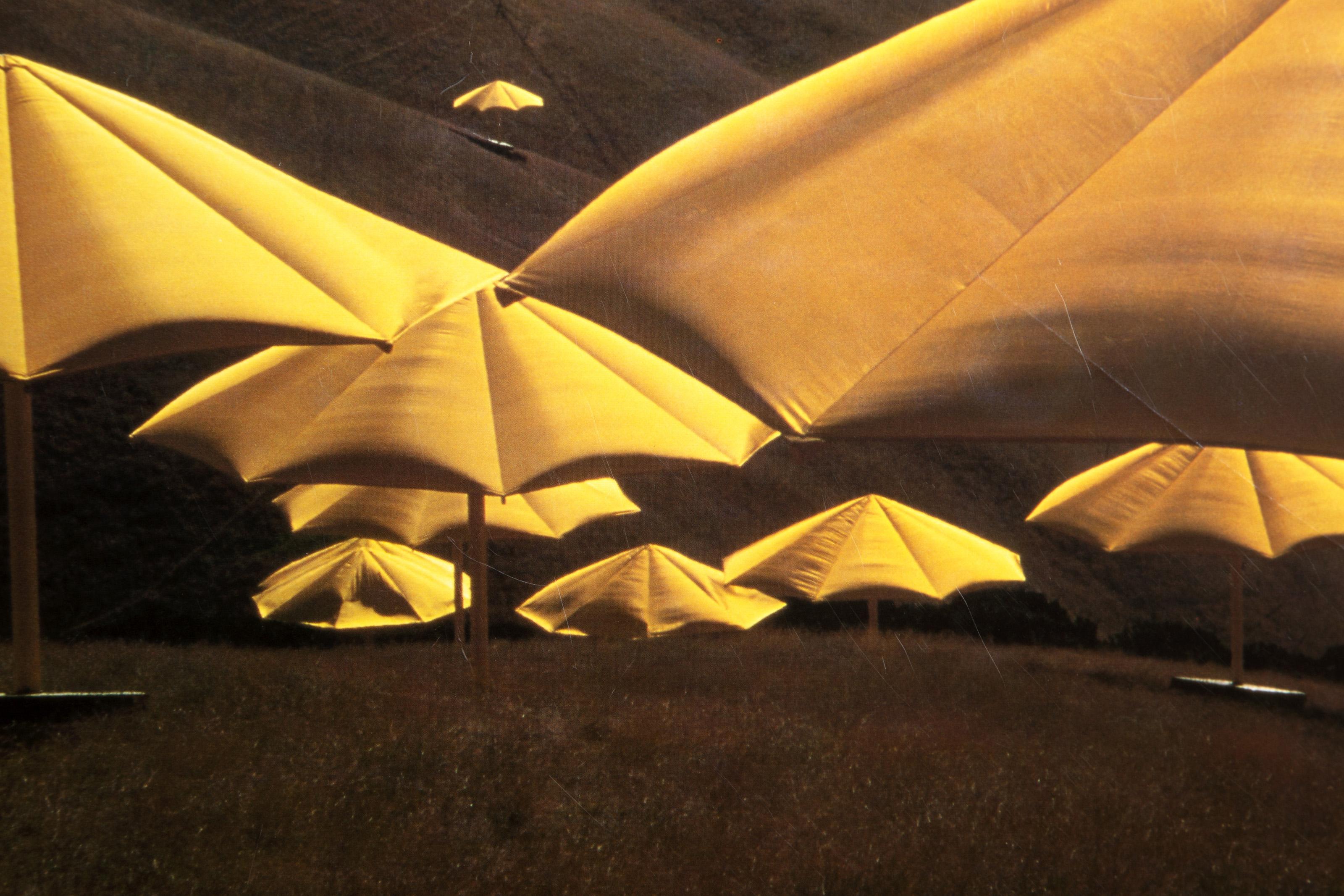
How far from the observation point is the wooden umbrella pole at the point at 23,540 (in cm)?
411

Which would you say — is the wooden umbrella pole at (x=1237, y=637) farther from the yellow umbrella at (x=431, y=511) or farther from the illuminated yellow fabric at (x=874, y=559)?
the yellow umbrella at (x=431, y=511)

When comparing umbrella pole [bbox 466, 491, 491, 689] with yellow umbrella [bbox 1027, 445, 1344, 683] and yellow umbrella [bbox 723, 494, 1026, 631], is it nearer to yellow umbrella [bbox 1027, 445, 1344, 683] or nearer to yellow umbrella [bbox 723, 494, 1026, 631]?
yellow umbrella [bbox 1027, 445, 1344, 683]

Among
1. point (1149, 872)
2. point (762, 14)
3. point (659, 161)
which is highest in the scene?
point (762, 14)

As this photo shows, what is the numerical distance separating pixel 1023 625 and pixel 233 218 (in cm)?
629

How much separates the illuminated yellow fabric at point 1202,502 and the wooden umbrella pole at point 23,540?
4316 mm

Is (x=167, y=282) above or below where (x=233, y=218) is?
below

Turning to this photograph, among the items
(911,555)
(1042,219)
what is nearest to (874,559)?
(911,555)

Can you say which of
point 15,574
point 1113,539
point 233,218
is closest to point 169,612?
point 15,574

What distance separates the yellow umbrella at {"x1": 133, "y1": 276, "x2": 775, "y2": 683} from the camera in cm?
512

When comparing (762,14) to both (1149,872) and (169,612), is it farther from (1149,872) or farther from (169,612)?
(1149,872)

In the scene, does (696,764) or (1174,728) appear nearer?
(1174,728)

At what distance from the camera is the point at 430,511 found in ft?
29.2

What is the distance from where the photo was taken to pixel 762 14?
4275 cm

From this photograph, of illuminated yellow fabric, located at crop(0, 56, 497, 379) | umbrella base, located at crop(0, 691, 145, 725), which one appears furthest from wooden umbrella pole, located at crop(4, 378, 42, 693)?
illuminated yellow fabric, located at crop(0, 56, 497, 379)
